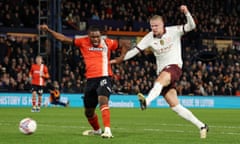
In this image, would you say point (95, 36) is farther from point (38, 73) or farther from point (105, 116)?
point (38, 73)

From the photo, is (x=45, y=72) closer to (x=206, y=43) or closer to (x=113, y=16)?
(x=113, y=16)

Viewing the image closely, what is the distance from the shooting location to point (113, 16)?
1580 inches

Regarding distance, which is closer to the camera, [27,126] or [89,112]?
[27,126]

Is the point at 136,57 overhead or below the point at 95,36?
overhead

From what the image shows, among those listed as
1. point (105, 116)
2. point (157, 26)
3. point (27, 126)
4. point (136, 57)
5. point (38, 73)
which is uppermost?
point (136, 57)

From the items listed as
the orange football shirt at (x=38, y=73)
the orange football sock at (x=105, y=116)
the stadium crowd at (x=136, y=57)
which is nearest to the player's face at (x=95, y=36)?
the orange football sock at (x=105, y=116)

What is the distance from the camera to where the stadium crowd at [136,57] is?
1305 inches

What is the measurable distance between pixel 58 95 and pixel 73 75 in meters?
2.05

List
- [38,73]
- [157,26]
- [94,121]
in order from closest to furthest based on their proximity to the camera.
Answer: [157,26] → [94,121] → [38,73]

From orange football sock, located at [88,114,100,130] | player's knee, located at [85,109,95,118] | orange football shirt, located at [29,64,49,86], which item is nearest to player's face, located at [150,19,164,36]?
player's knee, located at [85,109,95,118]

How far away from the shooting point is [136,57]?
128 ft

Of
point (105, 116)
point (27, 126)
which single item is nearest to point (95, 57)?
point (105, 116)

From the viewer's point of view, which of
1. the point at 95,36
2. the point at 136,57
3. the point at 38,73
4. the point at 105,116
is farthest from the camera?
the point at 136,57

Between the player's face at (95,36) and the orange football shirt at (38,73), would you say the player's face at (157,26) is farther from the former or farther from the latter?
the orange football shirt at (38,73)
